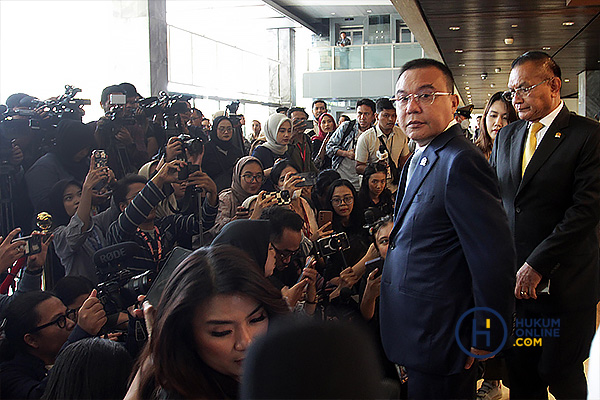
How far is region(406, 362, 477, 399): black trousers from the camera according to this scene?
158cm

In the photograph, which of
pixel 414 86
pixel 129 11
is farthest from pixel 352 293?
pixel 129 11

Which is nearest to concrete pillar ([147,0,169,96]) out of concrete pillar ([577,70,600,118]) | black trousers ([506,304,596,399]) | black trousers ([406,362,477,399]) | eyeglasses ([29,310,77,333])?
eyeglasses ([29,310,77,333])

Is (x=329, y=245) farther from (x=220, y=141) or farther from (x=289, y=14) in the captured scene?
(x=289, y=14)

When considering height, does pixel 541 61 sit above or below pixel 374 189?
above

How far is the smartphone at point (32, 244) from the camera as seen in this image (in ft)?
7.23

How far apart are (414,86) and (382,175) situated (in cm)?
189

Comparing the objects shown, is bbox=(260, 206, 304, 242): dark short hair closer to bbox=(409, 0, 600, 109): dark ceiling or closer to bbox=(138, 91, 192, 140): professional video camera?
bbox=(138, 91, 192, 140): professional video camera

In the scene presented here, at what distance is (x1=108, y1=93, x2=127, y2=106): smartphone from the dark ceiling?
2914 mm

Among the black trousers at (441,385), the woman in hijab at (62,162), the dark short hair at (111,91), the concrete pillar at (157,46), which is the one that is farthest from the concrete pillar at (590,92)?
the black trousers at (441,385)

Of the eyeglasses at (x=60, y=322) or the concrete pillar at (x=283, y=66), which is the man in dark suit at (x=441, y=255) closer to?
the eyeglasses at (x=60, y=322)

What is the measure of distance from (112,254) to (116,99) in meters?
1.32

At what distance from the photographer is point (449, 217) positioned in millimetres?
1524

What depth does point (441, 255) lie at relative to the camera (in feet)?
5.05

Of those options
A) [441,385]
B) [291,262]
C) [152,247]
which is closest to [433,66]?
[441,385]
